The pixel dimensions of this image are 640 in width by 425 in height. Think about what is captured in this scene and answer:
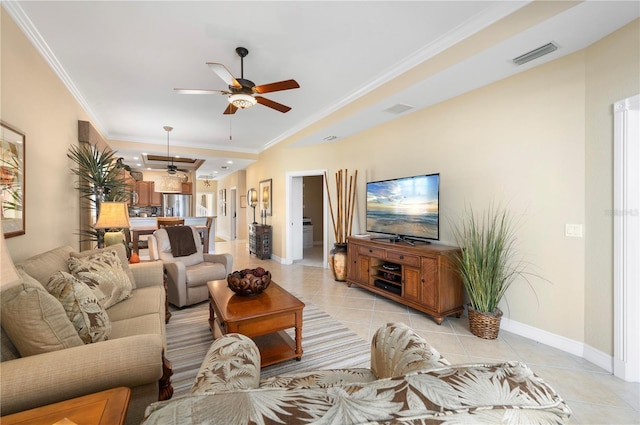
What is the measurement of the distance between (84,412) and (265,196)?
6319 mm

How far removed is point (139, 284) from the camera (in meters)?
2.78

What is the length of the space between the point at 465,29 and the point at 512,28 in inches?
14.4

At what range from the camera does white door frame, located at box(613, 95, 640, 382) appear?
1979 millimetres

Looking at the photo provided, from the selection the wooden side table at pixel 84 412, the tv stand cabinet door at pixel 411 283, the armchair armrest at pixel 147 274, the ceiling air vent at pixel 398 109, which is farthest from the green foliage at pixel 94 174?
the tv stand cabinet door at pixel 411 283

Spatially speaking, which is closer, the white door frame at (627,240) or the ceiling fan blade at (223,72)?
the white door frame at (627,240)

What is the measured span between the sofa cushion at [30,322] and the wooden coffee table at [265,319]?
91 cm

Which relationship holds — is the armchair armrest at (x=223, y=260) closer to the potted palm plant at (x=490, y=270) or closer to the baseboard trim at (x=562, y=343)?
the potted palm plant at (x=490, y=270)

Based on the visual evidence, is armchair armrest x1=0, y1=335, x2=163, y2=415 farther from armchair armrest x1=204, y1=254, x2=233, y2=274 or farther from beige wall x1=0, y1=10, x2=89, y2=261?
armchair armrest x1=204, y1=254, x2=233, y2=274

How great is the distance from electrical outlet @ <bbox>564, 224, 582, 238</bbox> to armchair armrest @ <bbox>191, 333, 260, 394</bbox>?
9.25 feet

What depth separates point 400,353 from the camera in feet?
3.68

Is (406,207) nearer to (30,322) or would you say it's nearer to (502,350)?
(502,350)

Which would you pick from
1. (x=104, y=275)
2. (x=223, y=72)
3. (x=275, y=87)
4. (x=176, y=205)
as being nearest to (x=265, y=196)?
(x=176, y=205)

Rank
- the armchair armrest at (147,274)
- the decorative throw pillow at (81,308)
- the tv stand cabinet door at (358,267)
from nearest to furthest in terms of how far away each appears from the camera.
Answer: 1. the decorative throw pillow at (81,308)
2. the armchair armrest at (147,274)
3. the tv stand cabinet door at (358,267)

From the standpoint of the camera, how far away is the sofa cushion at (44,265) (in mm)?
1702
